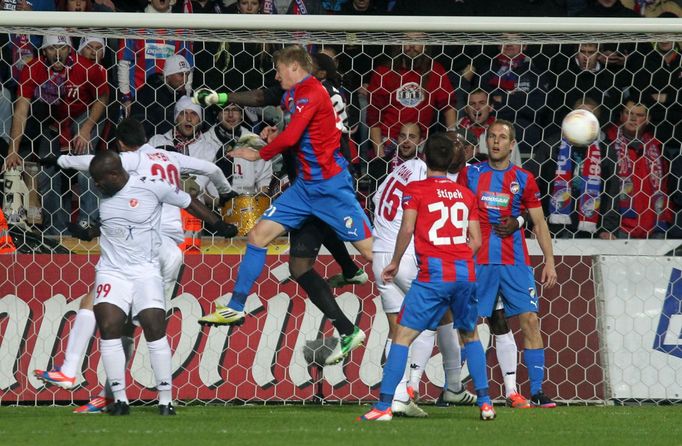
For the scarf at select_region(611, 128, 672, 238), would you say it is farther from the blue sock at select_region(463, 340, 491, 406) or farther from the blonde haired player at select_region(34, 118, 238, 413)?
the blonde haired player at select_region(34, 118, 238, 413)

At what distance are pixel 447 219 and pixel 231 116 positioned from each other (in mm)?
3637

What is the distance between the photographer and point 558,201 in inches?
438

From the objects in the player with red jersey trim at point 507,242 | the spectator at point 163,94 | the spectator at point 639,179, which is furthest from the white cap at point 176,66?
the spectator at point 639,179

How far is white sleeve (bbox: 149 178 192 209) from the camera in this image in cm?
859

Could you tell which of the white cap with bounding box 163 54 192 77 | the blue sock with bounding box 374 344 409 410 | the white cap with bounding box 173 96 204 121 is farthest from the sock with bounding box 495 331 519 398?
the white cap with bounding box 163 54 192 77

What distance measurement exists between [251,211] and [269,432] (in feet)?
11.9

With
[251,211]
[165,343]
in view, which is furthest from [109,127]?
[165,343]

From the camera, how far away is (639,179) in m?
11.1

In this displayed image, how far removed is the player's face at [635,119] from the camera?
444 inches

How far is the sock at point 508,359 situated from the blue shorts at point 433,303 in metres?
1.82

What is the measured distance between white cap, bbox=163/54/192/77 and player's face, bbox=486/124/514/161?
114 inches

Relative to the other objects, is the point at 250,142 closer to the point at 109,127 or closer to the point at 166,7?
the point at 109,127

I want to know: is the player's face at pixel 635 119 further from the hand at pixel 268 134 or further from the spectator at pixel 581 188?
the hand at pixel 268 134

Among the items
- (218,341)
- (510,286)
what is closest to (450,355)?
(510,286)
